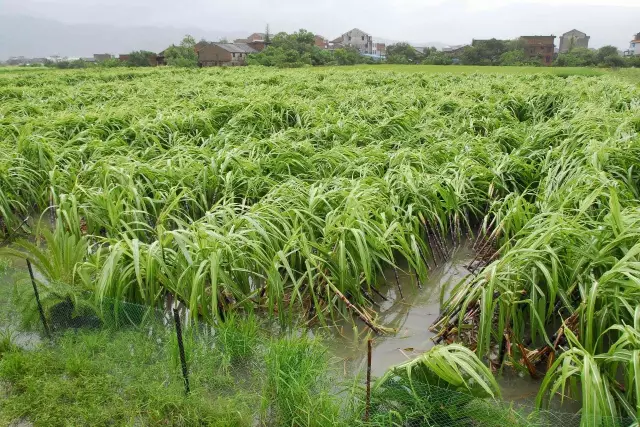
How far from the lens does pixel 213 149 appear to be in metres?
5.75

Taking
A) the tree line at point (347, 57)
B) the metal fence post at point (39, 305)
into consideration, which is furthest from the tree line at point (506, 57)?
the metal fence post at point (39, 305)

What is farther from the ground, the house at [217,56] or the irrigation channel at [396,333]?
the house at [217,56]

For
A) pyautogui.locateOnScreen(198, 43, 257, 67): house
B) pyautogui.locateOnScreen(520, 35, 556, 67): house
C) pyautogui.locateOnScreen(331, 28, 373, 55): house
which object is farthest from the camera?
pyautogui.locateOnScreen(331, 28, 373, 55): house

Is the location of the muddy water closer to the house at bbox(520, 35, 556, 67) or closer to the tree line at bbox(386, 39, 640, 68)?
the tree line at bbox(386, 39, 640, 68)

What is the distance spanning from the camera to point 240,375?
2.54 m

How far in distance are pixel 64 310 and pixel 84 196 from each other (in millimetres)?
1453

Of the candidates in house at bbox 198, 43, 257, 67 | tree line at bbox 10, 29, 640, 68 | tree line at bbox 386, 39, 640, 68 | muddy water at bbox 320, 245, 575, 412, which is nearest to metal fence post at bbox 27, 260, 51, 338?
muddy water at bbox 320, 245, 575, 412

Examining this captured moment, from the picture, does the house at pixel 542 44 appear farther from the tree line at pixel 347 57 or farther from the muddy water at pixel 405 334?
the muddy water at pixel 405 334

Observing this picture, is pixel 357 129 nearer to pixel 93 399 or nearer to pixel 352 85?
pixel 93 399

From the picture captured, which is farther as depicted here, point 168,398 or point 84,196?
point 84,196

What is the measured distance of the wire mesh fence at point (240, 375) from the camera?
6.87 ft

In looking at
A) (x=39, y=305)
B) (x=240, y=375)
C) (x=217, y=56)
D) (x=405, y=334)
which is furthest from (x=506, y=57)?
(x=39, y=305)

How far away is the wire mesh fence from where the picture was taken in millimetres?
A: 2094

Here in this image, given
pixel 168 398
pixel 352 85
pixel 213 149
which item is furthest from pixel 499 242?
pixel 352 85
